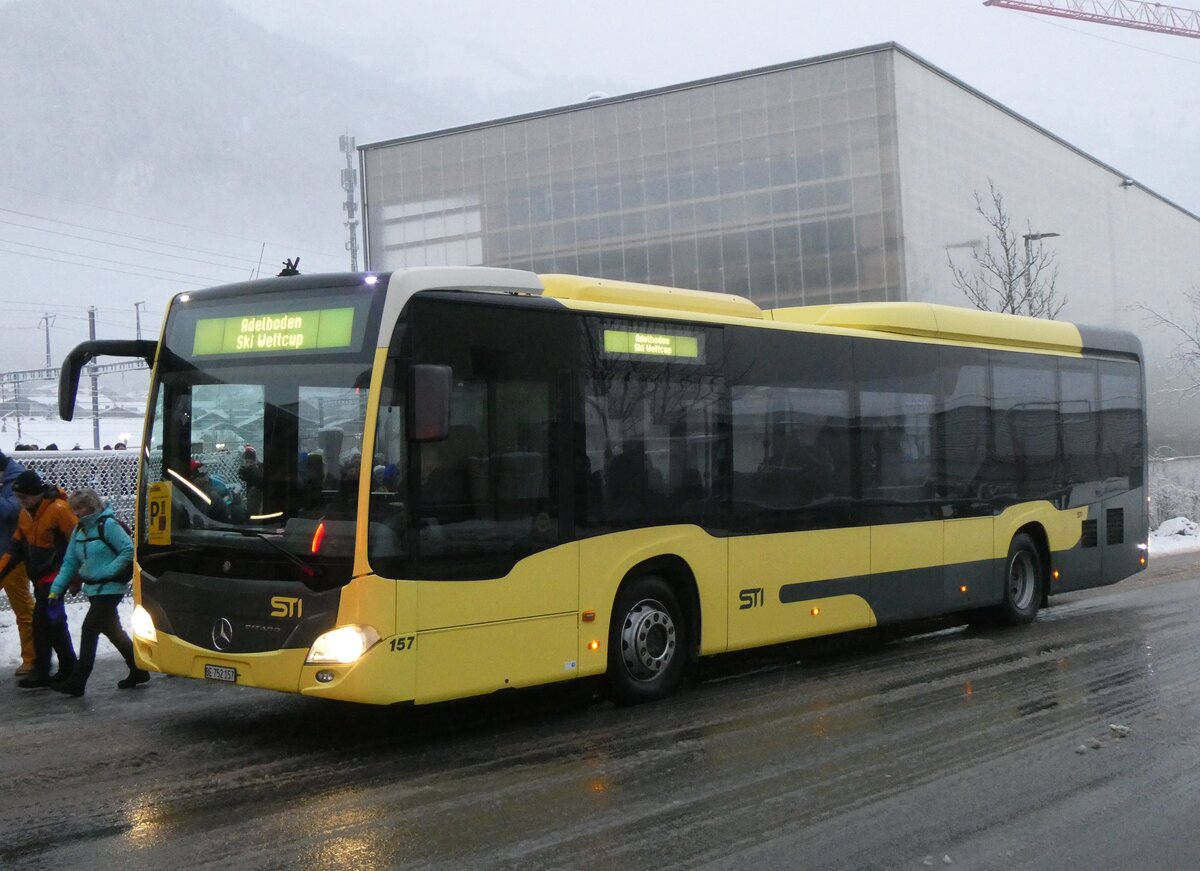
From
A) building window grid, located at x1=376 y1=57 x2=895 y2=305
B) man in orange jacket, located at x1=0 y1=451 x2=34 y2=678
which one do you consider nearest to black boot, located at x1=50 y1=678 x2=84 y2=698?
man in orange jacket, located at x1=0 y1=451 x2=34 y2=678

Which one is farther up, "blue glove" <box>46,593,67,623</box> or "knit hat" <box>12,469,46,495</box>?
"knit hat" <box>12,469,46,495</box>

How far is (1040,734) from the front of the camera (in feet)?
26.3

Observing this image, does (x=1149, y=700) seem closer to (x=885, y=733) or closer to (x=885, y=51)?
(x=885, y=733)

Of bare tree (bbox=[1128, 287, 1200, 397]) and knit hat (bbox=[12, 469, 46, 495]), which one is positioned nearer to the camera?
knit hat (bbox=[12, 469, 46, 495])

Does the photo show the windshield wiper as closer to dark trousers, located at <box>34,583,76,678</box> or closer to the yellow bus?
the yellow bus

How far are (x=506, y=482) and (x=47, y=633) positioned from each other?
14.5ft

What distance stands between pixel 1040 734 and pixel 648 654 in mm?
2720

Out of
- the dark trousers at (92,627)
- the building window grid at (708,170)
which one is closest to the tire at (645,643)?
the dark trousers at (92,627)

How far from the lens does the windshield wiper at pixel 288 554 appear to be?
7527mm

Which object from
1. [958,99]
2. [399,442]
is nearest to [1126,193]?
[958,99]

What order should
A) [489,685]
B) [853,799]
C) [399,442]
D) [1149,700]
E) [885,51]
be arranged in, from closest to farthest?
[853,799] → [399,442] → [489,685] → [1149,700] → [885,51]

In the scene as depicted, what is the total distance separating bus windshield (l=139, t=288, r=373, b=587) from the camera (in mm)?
7586

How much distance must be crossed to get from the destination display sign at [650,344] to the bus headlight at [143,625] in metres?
3.51

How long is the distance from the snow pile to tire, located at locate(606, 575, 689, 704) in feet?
54.1
